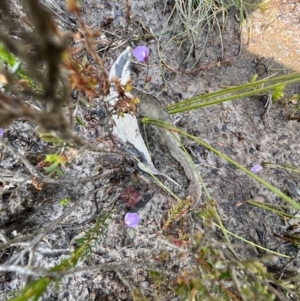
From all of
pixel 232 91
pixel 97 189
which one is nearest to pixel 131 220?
pixel 97 189

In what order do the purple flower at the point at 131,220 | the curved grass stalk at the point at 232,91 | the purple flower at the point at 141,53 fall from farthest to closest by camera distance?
the purple flower at the point at 141,53 < the purple flower at the point at 131,220 < the curved grass stalk at the point at 232,91

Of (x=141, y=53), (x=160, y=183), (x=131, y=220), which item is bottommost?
(x=131, y=220)

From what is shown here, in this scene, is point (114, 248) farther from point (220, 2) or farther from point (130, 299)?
point (220, 2)

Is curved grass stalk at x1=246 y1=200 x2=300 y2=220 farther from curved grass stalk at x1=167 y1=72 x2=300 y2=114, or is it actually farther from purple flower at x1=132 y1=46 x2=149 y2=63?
purple flower at x1=132 y1=46 x2=149 y2=63

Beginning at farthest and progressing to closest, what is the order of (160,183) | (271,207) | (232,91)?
(271,207) < (160,183) < (232,91)

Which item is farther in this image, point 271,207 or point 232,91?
point 271,207

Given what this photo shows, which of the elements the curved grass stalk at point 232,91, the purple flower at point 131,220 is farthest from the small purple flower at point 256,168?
the purple flower at point 131,220

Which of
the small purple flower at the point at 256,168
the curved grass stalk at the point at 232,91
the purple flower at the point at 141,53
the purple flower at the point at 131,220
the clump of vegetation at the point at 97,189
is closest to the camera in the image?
the clump of vegetation at the point at 97,189

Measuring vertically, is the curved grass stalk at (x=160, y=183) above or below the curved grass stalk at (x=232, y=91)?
below

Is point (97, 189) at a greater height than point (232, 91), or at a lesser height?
lesser

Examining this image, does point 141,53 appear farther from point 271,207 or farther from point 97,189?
point 271,207

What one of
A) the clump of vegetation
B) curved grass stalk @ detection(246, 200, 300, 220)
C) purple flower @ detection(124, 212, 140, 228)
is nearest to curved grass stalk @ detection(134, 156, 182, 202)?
the clump of vegetation

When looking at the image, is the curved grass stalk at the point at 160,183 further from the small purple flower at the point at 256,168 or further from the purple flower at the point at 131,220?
the small purple flower at the point at 256,168
